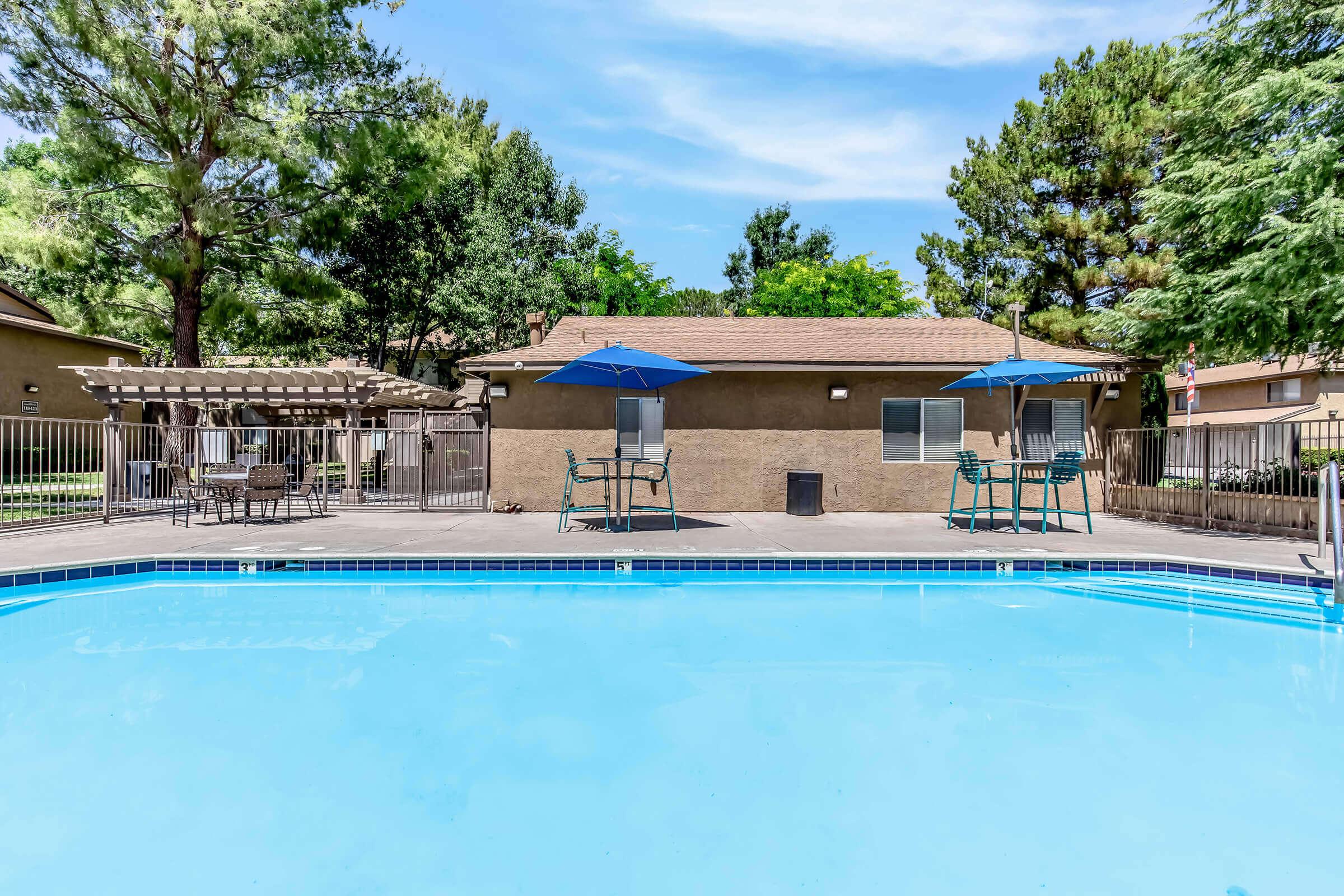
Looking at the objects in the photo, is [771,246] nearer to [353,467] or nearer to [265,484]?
[353,467]

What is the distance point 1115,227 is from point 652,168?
1456 centimetres

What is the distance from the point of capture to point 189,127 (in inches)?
598

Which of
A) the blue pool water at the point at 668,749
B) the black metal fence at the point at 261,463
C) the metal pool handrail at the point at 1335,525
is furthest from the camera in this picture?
the black metal fence at the point at 261,463

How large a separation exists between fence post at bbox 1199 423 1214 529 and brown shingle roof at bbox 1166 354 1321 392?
19590 millimetres

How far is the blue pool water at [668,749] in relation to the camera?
8.87 ft

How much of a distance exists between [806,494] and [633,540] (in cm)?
413

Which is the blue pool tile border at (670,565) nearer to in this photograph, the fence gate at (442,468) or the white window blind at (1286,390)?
the fence gate at (442,468)

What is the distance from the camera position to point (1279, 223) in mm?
9969

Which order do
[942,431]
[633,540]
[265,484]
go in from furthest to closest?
[942,431] → [265,484] → [633,540]

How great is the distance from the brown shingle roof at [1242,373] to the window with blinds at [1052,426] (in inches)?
729

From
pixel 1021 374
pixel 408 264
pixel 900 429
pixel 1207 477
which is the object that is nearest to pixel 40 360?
pixel 408 264

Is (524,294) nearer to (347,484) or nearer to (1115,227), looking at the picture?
(347,484)

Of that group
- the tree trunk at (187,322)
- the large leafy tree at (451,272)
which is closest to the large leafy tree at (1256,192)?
the large leafy tree at (451,272)

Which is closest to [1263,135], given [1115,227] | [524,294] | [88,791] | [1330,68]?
[1330,68]
